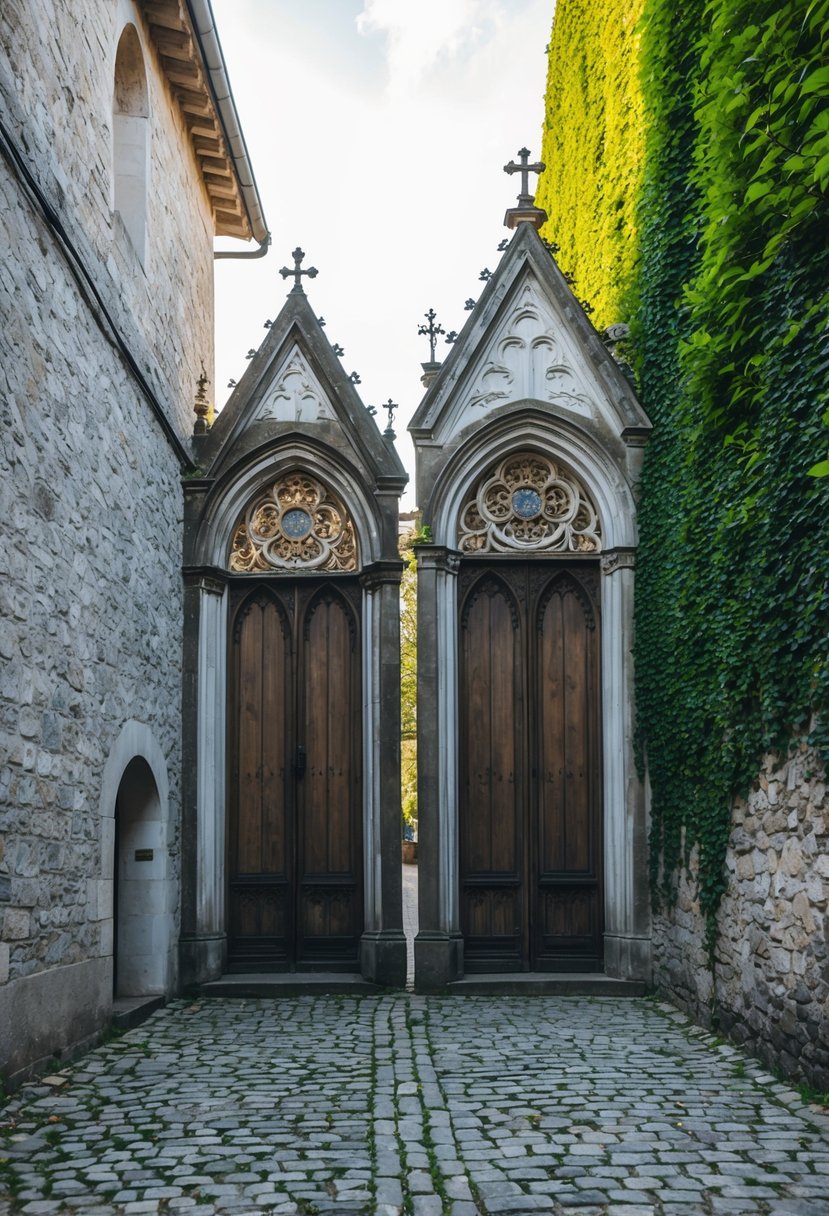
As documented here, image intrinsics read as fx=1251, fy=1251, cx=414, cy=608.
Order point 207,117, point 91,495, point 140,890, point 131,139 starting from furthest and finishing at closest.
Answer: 1. point 207,117
2. point 131,139
3. point 140,890
4. point 91,495

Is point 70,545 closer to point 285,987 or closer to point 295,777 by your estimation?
point 295,777

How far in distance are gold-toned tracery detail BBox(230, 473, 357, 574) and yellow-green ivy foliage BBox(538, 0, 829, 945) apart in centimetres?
248

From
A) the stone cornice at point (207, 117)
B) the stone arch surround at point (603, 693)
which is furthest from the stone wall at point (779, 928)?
the stone cornice at point (207, 117)

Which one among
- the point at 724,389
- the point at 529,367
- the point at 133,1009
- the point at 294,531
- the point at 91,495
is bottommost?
the point at 133,1009

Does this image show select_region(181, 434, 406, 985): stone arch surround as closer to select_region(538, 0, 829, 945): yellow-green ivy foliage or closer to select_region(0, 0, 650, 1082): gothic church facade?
select_region(0, 0, 650, 1082): gothic church facade

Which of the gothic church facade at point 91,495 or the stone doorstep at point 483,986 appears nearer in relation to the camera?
the gothic church facade at point 91,495

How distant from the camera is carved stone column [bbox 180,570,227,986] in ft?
31.7

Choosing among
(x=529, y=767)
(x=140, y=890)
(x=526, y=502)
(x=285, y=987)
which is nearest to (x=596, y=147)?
(x=526, y=502)

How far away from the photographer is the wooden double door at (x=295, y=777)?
10047 millimetres

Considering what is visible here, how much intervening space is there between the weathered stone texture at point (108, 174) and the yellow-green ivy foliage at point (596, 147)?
372cm

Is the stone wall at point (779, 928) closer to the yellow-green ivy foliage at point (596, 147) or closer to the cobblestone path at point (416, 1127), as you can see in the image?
the cobblestone path at point (416, 1127)

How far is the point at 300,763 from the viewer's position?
399 inches

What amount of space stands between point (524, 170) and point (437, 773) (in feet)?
17.1

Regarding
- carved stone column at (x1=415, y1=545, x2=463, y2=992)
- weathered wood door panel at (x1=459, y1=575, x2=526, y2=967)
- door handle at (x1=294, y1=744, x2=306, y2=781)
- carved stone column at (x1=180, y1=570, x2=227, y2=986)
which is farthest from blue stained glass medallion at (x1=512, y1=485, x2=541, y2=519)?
door handle at (x1=294, y1=744, x2=306, y2=781)
